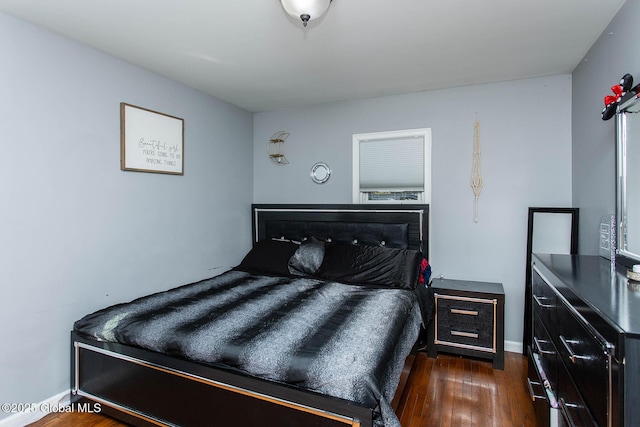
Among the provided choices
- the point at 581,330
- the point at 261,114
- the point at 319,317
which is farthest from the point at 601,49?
the point at 261,114

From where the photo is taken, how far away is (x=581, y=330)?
1260 millimetres

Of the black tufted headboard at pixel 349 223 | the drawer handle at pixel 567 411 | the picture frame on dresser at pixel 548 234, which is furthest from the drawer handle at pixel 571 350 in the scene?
the black tufted headboard at pixel 349 223

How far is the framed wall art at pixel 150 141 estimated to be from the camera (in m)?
2.64

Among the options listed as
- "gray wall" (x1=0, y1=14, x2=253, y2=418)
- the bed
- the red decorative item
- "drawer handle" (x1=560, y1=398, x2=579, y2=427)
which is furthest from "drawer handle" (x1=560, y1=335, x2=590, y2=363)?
"gray wall" (x1=0, y1=14, x2=253, y2=418)

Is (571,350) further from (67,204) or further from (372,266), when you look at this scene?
(67,204)

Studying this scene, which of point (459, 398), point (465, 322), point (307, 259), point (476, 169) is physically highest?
point (476, 169)

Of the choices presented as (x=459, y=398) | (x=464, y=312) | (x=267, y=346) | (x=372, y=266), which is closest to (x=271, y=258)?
(x=372, y=266)

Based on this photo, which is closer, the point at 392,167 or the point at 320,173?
the point at 392,167

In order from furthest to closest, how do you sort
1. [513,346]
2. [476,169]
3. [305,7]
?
1. [476,169]
2. [513,346]
3. [305,7]

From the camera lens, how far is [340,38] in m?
2.27

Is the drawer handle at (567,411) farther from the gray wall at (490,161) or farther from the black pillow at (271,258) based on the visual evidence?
the black pillow at (271,258)

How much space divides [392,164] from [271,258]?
1588mm

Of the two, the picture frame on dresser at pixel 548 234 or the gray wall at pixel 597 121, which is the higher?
the gray wall at pixel 597 121

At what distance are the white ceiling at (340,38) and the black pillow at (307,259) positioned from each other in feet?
5.14
